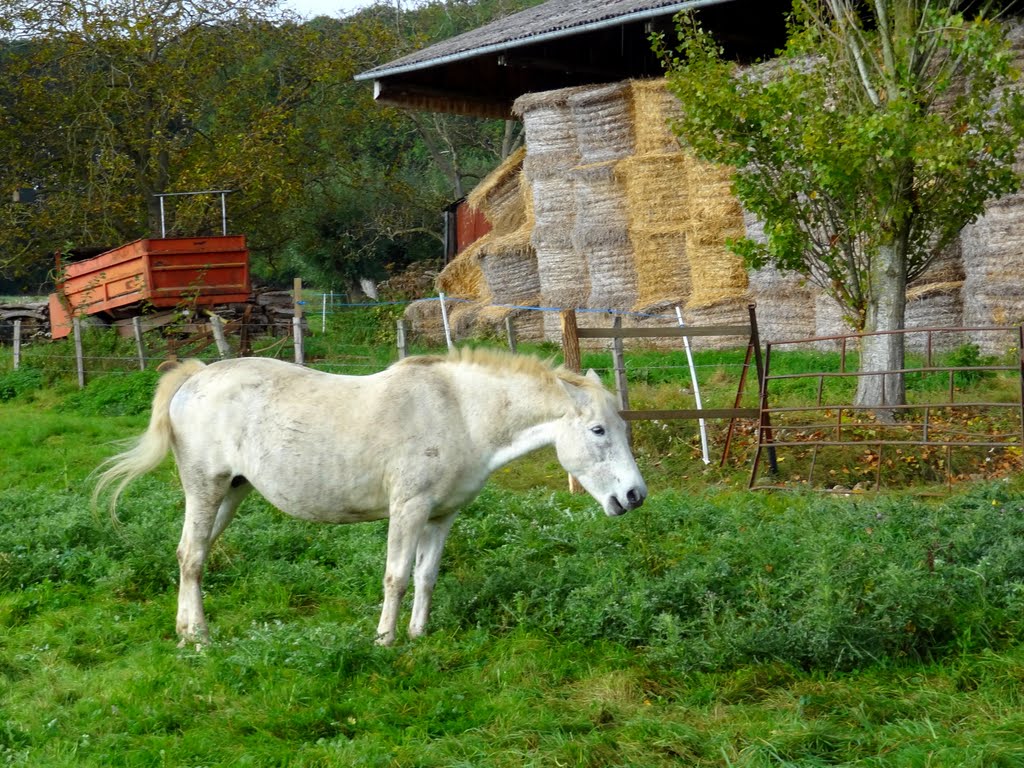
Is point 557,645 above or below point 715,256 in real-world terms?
below

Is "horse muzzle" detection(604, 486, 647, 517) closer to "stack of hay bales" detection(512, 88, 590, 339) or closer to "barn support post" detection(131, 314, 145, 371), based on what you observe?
"stack of hay bales" detection(512, 88, 590, 339)

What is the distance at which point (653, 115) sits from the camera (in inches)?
631

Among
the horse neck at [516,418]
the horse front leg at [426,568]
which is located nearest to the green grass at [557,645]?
the horse front leg at [426,568]

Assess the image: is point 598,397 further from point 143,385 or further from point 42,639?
point 143,385

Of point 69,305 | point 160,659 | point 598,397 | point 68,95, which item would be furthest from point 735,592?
point 68,95

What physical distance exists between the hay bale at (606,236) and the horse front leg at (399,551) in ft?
34.5

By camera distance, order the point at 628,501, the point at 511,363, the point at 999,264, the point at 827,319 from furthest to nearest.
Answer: the point at 827,319 < the point at 999,264 < the point at 511,363 < the point at 628,501

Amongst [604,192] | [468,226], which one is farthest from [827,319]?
[468,226]

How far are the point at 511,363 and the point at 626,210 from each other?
1022 centimetres

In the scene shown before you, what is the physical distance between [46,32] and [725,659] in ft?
66.0

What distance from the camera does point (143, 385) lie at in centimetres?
1584

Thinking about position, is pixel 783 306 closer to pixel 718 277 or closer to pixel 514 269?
pixel 718 277

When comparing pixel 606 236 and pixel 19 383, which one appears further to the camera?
pixel 19 383

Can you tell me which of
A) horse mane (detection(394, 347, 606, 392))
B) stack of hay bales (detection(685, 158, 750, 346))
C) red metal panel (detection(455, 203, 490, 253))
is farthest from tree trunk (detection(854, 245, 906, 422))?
red metal panel (detection(455, 203, 490, 253))
